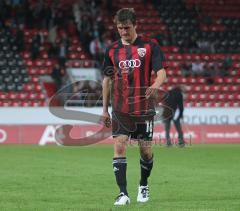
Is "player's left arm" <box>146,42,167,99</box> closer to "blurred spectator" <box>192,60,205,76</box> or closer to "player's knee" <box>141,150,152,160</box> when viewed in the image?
"player's knee" <box>141,150,152,160</box>

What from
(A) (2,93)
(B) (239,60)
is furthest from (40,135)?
(B) (239,60)

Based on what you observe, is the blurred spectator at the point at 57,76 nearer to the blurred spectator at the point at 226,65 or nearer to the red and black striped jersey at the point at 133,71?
the blurred spectator at the point at 226,65

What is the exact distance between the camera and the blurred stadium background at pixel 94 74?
2070cm

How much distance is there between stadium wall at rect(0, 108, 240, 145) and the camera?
89.8 ft

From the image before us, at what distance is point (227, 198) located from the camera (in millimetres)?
10180

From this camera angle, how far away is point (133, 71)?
9375 mm

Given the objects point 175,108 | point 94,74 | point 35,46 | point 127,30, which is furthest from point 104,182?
point 35,46

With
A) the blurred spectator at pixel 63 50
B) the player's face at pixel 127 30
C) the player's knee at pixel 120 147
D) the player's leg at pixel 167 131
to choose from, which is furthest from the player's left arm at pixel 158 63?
the blurred spectator at pixel 63 50

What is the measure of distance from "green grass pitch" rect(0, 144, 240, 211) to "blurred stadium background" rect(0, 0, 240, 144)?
8518 mm

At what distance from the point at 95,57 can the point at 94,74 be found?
1.27 meters

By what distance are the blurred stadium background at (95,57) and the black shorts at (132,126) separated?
18.0 m

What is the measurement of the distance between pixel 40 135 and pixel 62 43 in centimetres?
714

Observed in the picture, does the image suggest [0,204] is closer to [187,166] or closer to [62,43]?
[187,166]

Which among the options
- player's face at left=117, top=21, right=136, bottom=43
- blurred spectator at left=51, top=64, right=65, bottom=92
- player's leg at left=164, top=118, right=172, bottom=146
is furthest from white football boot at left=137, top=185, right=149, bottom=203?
blurred spectator at left=51, top=64, right=65, bottom=92
